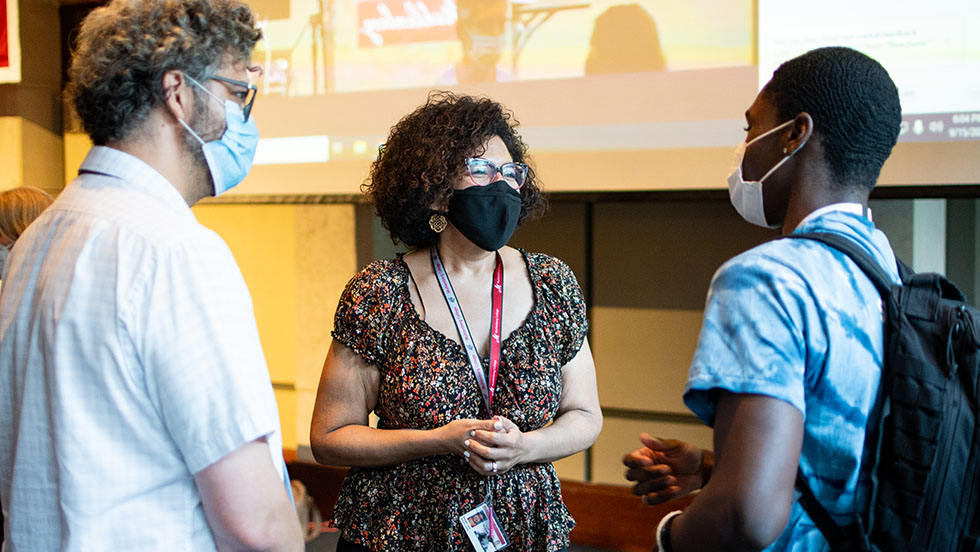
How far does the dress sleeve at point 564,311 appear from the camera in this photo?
1.89 meters

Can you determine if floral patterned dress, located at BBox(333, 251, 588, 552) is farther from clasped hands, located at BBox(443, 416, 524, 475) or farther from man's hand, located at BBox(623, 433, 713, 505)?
man's hand, located at BBox(623, 433, 713, 505)

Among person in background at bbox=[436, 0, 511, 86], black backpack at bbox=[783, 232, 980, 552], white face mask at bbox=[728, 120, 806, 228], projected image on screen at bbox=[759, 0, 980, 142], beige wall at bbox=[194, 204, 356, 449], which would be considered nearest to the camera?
black backpack at bbox=[783, 232, 980, 552]

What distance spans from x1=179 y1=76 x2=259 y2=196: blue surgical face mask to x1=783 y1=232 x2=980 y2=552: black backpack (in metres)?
1.00

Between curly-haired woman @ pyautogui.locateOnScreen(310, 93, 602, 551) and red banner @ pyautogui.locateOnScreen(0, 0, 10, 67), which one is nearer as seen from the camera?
curly-haired woman @ pyautogui.locateOnScreen(310, 93, 602, 551)

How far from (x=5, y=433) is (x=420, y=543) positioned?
2.92 ft

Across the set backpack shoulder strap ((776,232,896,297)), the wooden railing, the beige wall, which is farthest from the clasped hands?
the beige wall

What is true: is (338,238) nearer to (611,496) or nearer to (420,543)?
(611,496)

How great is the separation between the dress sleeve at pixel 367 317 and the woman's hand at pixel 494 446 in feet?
1.04

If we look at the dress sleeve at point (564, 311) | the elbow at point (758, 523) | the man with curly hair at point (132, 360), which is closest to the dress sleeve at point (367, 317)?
the dress sleeve at point (564, 311)

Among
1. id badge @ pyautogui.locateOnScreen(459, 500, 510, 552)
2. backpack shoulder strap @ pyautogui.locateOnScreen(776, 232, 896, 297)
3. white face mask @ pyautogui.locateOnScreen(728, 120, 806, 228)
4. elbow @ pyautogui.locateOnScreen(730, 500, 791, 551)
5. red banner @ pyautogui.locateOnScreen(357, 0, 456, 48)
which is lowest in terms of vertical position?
id badge @ pyautogui.locateOnScreen(459, 500, 510, 552)

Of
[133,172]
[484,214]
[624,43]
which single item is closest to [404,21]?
[624,43]

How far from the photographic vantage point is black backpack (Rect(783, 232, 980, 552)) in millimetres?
945

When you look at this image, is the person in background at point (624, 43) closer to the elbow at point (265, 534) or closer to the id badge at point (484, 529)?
the id badge at point (484, 529)

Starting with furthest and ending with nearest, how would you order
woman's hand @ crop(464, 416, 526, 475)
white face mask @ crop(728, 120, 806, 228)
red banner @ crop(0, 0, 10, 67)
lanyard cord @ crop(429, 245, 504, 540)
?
red banner @ crop(0, 0, 10, 67) → lanyard cord @ crop(429, 245, 504, 540) → woman's hand @ crop(464, 416, 526, 475) → white face mask @ crop(728, 120, 806, 228)
